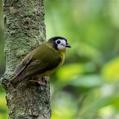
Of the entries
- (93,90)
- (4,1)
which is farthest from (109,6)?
(4,1)

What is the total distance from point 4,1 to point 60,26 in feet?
11.3

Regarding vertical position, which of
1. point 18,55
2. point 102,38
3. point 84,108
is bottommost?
point 102,38

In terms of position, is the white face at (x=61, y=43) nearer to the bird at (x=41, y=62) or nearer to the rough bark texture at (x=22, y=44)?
the bird at (x=41, y=62)

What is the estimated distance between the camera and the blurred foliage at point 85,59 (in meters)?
4.26

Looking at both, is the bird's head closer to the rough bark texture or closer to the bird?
the bird

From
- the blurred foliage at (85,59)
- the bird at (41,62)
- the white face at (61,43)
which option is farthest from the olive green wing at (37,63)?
the blurred foliage at (85,59)

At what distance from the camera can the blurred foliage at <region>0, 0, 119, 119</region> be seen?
4.26 m

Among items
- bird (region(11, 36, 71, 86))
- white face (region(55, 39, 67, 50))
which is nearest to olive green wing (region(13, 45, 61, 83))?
bird (region(11, 36, 71, 86))

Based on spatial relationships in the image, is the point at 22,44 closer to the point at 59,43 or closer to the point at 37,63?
the point at 37,63

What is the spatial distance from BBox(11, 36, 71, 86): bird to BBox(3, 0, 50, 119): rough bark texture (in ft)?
0.11

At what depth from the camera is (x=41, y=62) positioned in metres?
3.47

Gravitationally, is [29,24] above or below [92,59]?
above

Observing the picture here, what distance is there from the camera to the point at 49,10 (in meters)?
6.38

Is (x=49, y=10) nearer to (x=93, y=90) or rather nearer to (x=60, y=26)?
(x=60, y=26)
